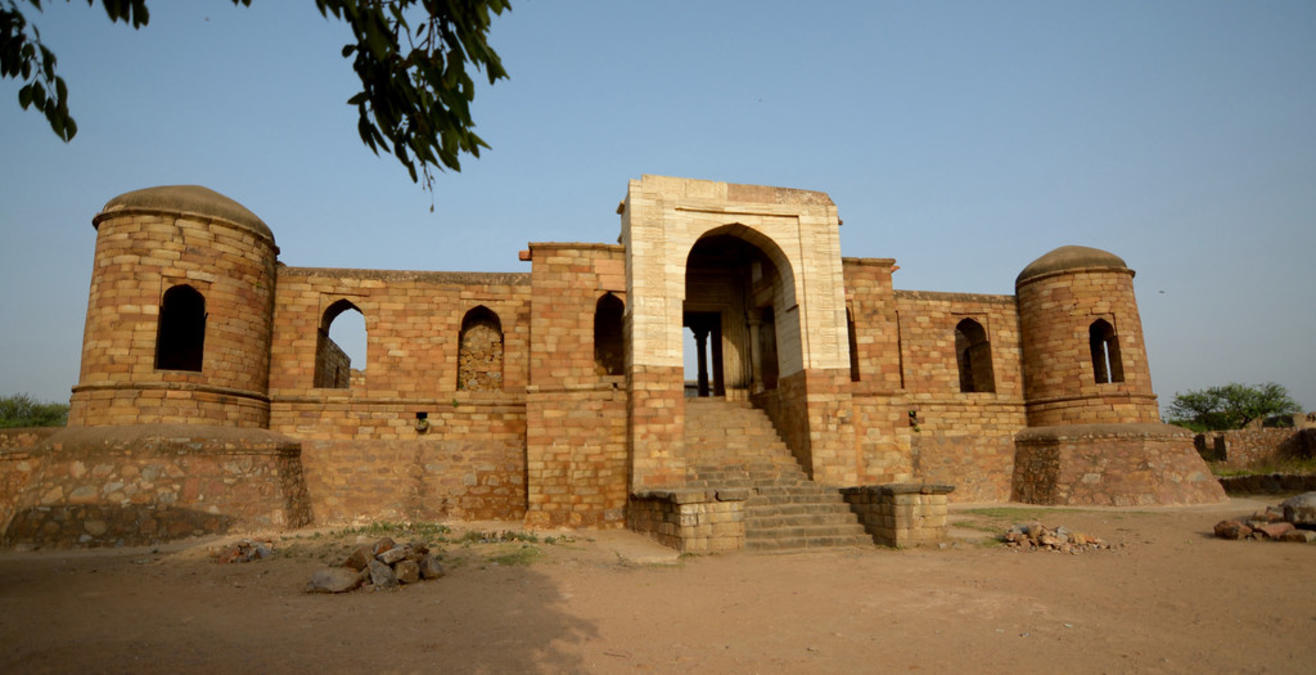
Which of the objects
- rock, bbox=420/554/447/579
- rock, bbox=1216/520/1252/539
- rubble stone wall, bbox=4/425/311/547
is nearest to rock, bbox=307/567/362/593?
rock, bbox=420/554/447/579

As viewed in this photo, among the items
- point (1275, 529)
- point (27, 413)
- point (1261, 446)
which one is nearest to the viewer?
point (1275, 529)

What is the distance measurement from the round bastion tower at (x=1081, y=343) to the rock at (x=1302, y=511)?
22.5 ft

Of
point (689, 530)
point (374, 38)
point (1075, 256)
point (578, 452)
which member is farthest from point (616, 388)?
point (1075, 256)

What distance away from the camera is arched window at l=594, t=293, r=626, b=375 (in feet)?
51.0

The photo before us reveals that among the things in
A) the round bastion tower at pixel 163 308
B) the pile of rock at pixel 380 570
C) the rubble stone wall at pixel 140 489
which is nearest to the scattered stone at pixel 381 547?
the pile of rock at pixel 380 570

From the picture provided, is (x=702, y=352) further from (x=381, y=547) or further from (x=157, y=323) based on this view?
(x=157, y=323)

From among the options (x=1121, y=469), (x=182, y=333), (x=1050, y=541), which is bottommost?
(x=1050, y=541)

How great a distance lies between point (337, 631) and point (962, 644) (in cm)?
Answer: 455

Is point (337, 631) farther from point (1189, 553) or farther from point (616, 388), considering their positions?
point (1189, 553)

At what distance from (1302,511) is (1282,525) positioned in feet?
1.01

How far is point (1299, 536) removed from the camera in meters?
8.19

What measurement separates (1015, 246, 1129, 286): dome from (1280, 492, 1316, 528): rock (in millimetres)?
8461

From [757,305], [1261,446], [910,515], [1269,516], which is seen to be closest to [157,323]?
[757,305]

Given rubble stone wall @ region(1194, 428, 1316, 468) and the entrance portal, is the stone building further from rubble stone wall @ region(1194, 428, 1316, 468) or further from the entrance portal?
rubble stone wall @ region(1194, 428, 1316, 468)
